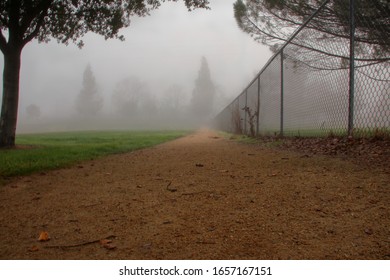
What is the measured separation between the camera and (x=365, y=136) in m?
4.34

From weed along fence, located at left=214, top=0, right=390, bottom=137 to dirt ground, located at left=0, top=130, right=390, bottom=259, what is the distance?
1230 millimetres

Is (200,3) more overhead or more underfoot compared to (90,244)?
more overhead

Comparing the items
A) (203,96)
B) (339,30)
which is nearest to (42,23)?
(339,30)

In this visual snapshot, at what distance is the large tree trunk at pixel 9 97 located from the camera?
7.24m

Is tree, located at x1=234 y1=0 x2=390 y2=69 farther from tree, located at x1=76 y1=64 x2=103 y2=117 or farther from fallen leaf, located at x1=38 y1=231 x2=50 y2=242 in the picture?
tree, located at x1=76 y1=64 x2=103 y2=117

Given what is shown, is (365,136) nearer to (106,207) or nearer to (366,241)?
(366,241)

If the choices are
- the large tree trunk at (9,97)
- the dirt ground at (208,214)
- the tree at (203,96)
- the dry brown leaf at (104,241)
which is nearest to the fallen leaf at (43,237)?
the dirt ground at (208,214)

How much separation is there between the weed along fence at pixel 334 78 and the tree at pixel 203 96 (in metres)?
65.4

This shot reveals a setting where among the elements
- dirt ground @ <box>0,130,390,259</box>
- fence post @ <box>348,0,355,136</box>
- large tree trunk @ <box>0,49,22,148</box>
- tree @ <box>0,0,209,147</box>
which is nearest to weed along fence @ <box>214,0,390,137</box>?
fence post @ <box>348,0,355,136</box>

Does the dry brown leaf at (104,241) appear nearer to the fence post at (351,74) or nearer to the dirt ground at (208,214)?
the dirt ground at (208,214)

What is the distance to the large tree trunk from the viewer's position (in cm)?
724

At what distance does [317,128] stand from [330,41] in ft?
5.08

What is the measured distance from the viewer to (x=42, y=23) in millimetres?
9109
